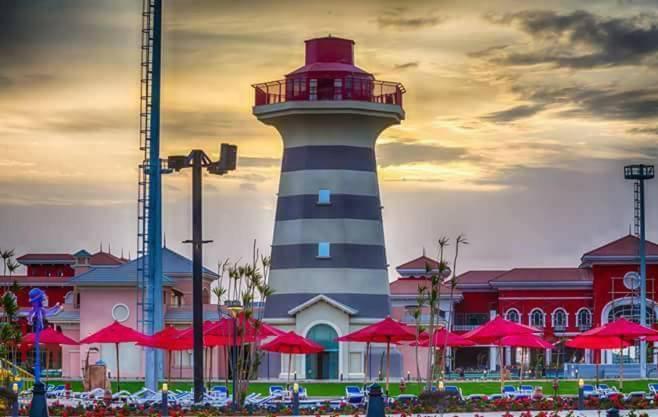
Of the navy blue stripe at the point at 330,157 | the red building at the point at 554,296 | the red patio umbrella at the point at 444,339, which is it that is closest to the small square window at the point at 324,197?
the navy blue stripe at the point at 330,157

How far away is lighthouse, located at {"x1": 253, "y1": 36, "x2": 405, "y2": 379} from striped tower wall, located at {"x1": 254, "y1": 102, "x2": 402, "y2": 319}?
0.04 metres

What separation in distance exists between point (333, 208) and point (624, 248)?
28260mm

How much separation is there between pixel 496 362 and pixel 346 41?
30930 millimetres

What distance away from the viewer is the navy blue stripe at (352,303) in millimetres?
69625

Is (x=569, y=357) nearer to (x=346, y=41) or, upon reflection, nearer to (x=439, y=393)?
(x=346, y=41)

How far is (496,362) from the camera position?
94.2m

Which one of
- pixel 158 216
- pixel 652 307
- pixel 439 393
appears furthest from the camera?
pixel 652 307

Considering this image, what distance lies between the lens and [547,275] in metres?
95.6

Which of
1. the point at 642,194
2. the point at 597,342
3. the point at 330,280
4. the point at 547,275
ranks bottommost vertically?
the point at 597,342

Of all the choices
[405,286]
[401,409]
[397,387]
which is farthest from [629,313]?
[401,409]

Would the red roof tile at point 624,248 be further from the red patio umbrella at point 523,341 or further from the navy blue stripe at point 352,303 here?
the red patio umbrella at point 523,341

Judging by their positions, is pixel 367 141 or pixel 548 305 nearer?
pixel 367 141

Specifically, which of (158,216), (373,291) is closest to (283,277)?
(373,291)

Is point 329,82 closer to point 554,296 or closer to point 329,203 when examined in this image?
point 329,203
